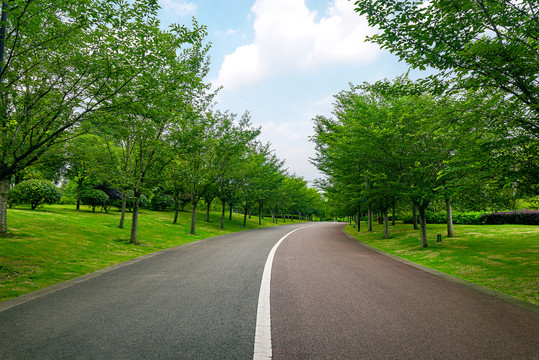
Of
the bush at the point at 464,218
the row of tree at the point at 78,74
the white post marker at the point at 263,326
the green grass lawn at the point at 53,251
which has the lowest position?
the green grass lawn at the point at 53,251

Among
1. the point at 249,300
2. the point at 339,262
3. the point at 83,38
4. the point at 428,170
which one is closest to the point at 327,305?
the point at 249,300

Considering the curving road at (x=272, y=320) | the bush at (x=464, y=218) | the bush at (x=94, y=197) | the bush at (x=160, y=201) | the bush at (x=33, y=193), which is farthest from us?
the bush at (x=160, y=201)

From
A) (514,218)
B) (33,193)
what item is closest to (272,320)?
(33,193)

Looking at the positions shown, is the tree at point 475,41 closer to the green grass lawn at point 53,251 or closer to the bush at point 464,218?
the green grass lawn at point 53,251

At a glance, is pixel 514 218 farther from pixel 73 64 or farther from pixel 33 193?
pixel 33 193

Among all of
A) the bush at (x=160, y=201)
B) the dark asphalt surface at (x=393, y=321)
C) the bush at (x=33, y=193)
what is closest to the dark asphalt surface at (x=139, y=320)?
the dark asphalt surface at (x=393, y=321)

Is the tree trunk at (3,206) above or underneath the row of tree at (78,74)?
underneath

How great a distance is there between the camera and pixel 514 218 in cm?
2219

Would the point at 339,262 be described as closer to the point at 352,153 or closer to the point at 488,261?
the point at 488,261

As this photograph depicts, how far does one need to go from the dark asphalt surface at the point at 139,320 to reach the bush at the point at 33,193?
18.1m

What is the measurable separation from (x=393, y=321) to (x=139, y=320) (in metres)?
3.92

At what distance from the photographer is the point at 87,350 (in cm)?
294

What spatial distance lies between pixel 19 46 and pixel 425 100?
1539cm

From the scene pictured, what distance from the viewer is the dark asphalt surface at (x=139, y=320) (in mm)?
2920
